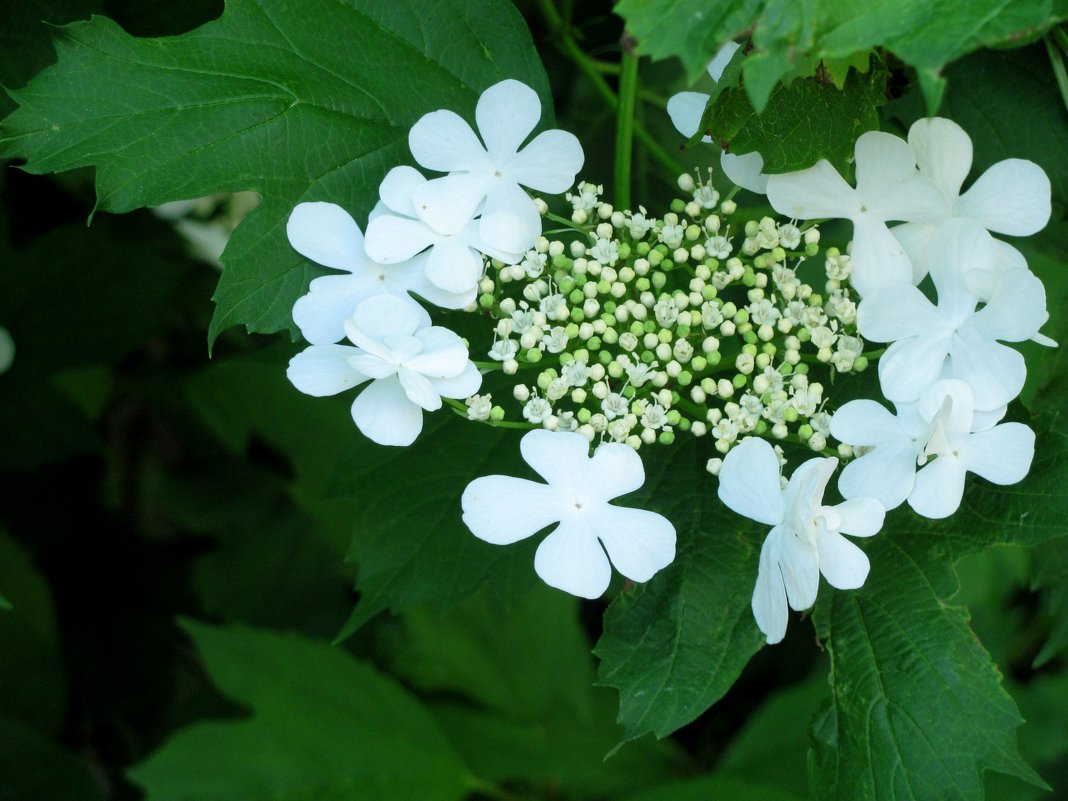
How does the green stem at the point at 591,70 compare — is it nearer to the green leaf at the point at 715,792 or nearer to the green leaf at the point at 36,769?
the green leaf at the point at 715,792

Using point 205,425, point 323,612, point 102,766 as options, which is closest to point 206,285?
point 205,425

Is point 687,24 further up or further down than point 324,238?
further up

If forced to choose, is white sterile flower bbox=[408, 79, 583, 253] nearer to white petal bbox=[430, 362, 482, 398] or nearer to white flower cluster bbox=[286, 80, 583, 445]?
white flower cluster bbox=[286, 80, 583, 445]

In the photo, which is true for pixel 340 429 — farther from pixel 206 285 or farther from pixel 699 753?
pixel 699 753

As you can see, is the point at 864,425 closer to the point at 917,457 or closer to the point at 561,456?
the point at 917,457

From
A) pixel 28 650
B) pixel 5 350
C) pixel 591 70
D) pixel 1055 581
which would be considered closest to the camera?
pixel 1055 581

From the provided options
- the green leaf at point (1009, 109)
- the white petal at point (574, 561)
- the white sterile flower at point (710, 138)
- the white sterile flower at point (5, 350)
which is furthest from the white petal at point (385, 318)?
the white sterile flower at point (5, 350)

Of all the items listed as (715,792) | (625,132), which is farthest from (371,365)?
(715,792)
